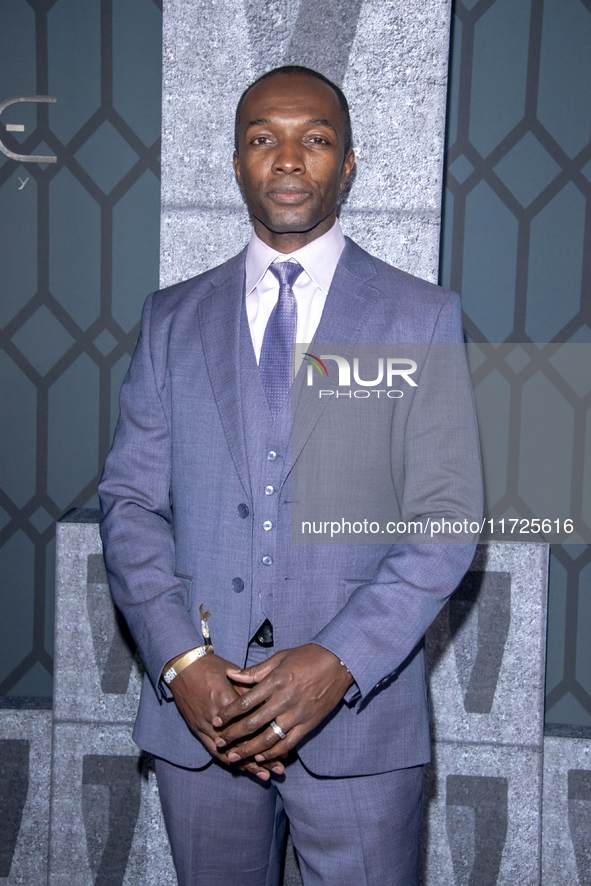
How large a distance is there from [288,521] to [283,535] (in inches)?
1.1

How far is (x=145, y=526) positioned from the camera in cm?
141

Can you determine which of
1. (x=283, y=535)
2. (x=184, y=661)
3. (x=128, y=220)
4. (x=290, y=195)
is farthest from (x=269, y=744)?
(x=128, y=220)

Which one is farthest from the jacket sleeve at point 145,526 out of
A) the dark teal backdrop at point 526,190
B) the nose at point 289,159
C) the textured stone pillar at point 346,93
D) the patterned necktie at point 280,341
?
the dark teal backdrop at point 526,190

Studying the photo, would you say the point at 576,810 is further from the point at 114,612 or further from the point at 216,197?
the point at 216,197

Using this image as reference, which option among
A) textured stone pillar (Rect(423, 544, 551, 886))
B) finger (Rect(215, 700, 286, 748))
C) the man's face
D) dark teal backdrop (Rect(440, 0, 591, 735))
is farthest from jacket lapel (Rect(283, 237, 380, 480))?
dark teal backdrop (Rect(440, 0, 591, 735))

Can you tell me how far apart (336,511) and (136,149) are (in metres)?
1.61

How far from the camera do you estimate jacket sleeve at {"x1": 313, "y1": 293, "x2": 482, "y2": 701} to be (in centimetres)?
125

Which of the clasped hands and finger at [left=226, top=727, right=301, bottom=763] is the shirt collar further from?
finger at [left=226, top=727, right=301, bottom=763]

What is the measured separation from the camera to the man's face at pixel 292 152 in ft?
4.63

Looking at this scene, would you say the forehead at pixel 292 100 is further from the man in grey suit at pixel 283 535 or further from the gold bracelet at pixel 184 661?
the gold bracelet at pixel 184 661

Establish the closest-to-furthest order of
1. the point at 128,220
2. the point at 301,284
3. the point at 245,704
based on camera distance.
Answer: the point at 245,704
the point at 301,284
the point at 128,220

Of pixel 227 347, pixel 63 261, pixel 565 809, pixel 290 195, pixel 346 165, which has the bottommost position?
pixel 565 809

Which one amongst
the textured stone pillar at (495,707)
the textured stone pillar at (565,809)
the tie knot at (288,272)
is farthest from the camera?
the textured stone pillar at (565,809)

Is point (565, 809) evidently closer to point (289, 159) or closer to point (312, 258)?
point (312, 258)
